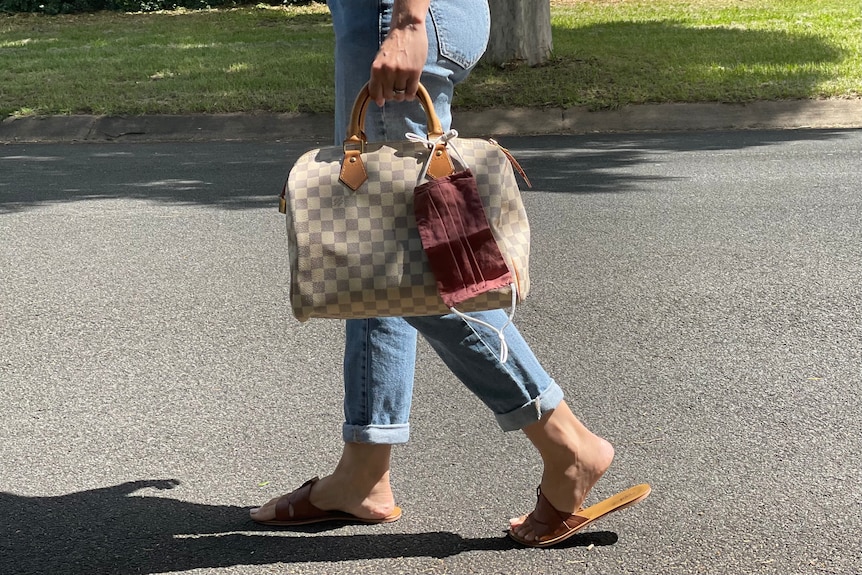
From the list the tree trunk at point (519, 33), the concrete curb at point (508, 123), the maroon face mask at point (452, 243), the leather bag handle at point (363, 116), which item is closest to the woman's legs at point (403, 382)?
the leather bag handle at point (363, 116)

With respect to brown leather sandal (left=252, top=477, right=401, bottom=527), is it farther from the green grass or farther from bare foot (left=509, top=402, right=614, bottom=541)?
the green grass

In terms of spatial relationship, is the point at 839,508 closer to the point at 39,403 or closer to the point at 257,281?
the point at 39,403

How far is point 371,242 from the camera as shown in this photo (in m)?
2.12

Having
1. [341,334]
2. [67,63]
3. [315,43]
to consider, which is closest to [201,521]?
[341,334]

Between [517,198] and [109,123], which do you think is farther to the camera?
[109,123]

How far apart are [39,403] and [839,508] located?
2.41 meters

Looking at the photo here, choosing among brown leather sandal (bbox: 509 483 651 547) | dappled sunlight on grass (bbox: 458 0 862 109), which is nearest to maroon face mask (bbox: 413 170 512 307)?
brown leather sandal (bbox: 509 483 651 547)

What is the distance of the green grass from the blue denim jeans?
7.48 metres

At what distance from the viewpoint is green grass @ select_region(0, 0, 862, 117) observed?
10.0m

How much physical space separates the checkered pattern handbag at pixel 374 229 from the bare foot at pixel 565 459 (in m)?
0.42

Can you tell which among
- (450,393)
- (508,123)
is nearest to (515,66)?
(508,123)

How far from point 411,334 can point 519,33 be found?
9349 mm

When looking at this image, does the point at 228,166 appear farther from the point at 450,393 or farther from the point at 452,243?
the point at 452,243

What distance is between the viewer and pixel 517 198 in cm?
220
